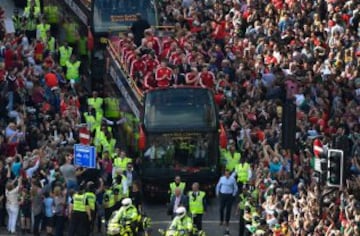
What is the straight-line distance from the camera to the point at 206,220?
4659cm

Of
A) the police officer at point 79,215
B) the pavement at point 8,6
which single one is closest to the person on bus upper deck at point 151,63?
the police officer at point 79,215

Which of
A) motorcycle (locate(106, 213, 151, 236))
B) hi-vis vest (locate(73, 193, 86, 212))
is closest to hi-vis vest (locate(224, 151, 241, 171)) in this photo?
hi-vis vest (locate(73, 193, 86, 212))

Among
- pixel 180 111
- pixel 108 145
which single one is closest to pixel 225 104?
pixel 180 111

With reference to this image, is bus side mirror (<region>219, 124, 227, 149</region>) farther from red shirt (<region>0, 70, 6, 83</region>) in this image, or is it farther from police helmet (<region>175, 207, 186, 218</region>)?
police helmet (<region>175, 207, 186, 218</region>)

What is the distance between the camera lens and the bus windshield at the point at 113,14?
5634 cm

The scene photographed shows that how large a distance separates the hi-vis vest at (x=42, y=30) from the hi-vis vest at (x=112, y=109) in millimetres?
3871

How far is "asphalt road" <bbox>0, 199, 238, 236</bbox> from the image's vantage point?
45594 millimetres

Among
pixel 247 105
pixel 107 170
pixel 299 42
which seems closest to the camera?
pixel 107 170

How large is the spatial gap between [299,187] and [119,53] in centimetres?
1155

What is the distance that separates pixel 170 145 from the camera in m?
47.8

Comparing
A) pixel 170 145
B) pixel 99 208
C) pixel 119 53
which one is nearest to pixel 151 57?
pixel 119 53

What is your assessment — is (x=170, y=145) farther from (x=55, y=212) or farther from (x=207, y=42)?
(x=207, y=42)

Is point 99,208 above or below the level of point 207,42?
below

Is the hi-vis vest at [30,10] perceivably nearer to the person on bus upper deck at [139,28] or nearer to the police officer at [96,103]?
the person on bus upper deck at [139,28]
